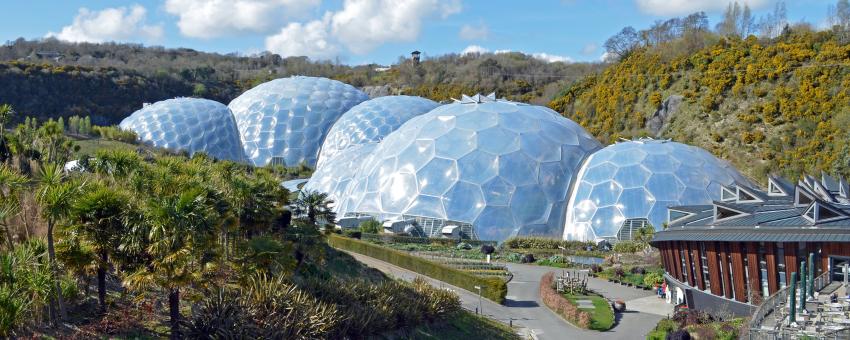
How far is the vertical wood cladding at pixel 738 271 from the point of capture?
75.9ft

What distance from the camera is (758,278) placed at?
22.5 m

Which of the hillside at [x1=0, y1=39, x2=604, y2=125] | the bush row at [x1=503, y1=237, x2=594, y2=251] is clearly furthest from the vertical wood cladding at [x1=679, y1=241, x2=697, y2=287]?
the hillside at [x1=0, y1=39, x2=604, y2=125]

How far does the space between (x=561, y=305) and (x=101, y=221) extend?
17.9 m

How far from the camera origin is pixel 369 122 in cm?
6266

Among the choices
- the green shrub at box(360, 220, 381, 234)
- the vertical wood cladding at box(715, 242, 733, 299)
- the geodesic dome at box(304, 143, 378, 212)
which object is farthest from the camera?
the geodesic dome at box(304, 143, 378, 212)

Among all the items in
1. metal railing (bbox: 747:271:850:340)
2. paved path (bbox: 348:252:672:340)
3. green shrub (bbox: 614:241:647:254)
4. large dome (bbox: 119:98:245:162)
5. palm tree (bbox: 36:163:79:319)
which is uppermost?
large dome (bbox: 119:98:245:162)

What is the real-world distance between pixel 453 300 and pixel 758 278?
9099mm

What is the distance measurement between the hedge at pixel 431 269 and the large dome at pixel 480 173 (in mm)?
6086

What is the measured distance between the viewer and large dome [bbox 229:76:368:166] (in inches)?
2621

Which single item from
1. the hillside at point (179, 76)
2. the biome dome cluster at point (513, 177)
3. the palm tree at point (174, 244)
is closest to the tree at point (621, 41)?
the hillside at point (179, 76)

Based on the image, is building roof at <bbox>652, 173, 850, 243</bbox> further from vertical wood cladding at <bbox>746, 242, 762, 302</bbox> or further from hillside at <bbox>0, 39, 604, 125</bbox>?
hillside at <bbox>0, 39, 604, 125</bbox>

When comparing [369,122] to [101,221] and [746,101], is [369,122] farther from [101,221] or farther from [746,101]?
[101,221]

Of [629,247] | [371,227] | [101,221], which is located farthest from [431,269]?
[101,221]

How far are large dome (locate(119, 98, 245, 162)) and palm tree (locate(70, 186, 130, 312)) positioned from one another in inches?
1979
